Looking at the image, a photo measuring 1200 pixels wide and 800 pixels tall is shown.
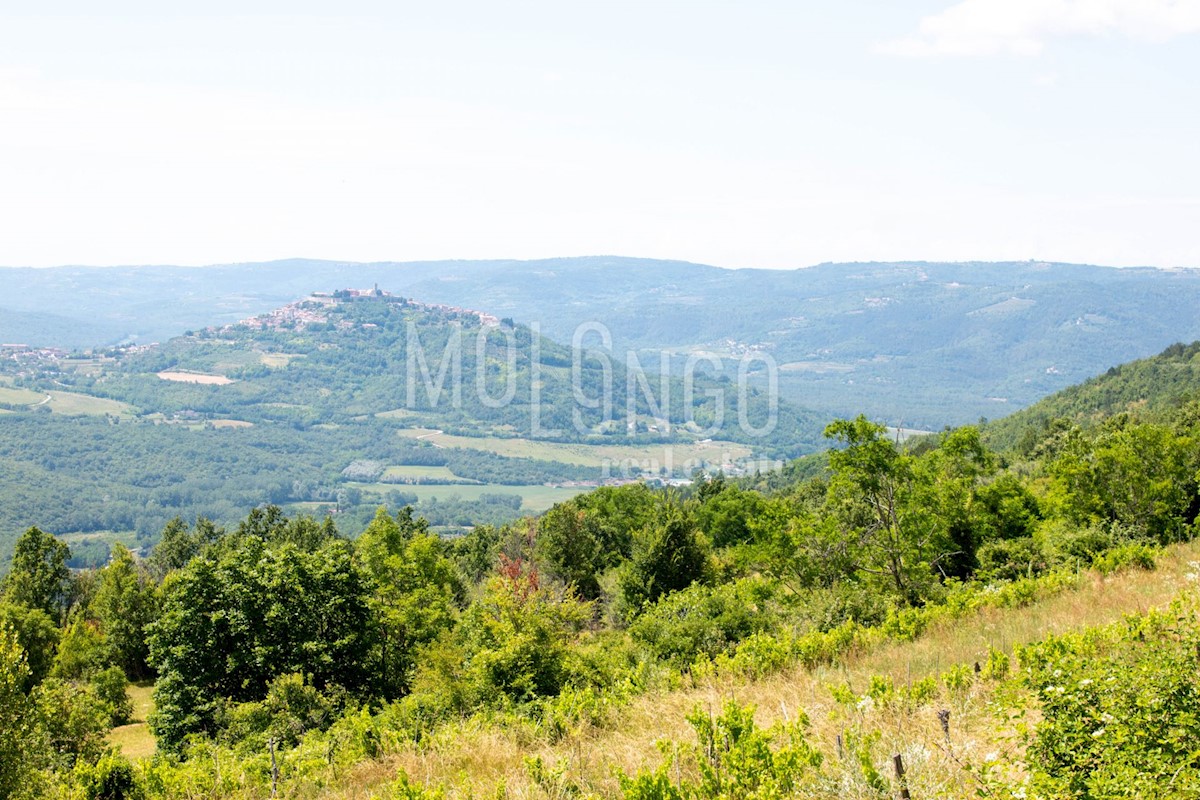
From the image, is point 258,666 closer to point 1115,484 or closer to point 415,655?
point 415,655

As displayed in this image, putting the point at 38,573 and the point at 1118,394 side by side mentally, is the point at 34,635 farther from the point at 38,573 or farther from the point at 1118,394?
the point at 1118,394

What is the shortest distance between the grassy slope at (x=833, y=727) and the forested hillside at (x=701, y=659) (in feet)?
0.16

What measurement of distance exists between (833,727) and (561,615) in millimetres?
15463

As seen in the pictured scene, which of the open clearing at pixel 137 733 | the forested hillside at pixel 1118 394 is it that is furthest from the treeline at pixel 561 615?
the forested hillside at pixel 1118 394

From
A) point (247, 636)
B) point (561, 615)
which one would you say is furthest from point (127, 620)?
point (561, 615)

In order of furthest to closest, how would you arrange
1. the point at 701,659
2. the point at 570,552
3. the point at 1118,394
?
1. the point at 1118,394
2. the point at 570,552
3. the point at 701,659

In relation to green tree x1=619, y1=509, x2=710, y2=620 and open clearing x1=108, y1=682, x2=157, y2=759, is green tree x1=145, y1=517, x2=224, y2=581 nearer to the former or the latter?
open clearing x1=108, y1=682, x2=157, y2=759

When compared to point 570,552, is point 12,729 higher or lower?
higher

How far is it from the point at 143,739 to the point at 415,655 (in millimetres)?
13743

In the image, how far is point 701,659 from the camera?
1216 centimetres

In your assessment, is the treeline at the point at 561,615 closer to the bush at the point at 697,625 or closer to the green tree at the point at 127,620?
the bush at the point at 697,625

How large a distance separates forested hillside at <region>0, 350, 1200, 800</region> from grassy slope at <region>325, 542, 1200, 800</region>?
0.16 feet

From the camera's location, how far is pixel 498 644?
1941 cm

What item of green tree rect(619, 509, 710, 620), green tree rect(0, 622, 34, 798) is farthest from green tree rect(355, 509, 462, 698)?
green tree rect(0, 622, 34, 798)
